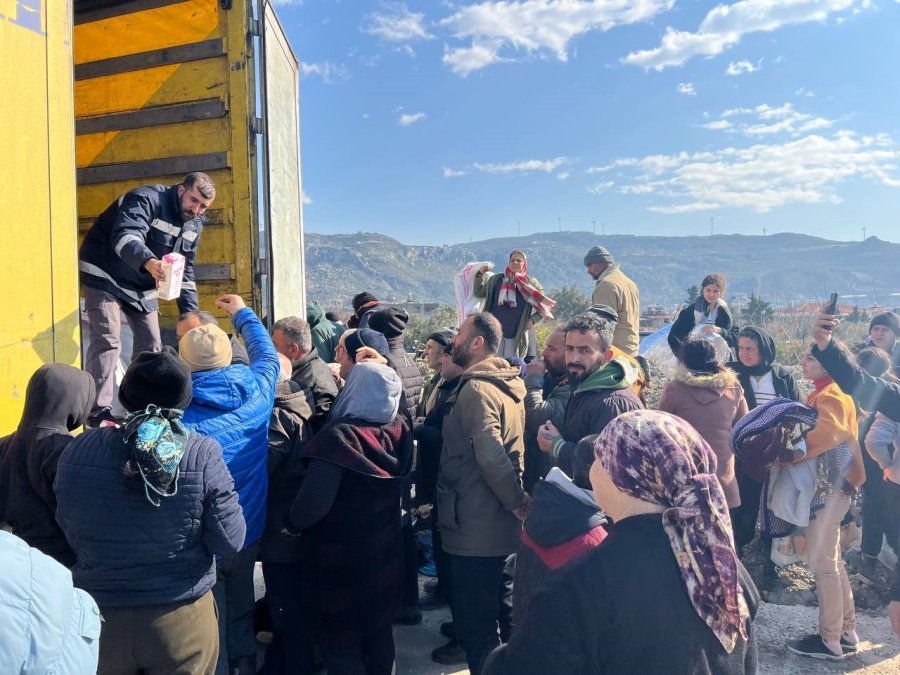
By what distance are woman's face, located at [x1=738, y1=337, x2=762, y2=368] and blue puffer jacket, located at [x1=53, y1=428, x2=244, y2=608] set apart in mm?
4012

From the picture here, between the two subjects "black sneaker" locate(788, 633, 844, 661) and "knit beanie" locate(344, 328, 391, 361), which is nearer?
"knit beanie" locate(344, 328, 391, 361)

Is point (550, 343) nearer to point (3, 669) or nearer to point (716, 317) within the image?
point (716, 317)

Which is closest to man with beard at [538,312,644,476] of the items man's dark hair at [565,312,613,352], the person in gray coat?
man's dark hair at [565,312,613,352]

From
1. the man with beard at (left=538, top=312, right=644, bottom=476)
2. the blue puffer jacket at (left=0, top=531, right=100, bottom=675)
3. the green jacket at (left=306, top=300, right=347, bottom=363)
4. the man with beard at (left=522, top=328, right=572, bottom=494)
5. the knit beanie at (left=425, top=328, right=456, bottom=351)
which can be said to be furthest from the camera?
the green jacket at (left=306, top=300, right=347, bottom=363)

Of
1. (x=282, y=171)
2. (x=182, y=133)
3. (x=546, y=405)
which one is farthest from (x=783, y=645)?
(x=182, y=133)

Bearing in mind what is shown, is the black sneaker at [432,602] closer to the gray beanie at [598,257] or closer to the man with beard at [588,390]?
the man with beard at [588,390]

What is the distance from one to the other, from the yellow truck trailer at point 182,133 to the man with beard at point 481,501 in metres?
1.96

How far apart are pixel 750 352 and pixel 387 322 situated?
9.18 ft

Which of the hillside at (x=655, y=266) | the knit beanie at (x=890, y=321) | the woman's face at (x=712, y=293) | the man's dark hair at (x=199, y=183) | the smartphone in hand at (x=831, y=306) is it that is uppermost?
the hillside at (x=655, y=266)

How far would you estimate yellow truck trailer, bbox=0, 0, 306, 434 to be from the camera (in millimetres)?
2910

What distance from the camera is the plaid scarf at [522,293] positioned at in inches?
215

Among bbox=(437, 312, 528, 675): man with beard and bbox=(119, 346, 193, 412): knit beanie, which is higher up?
bbox=(119, 346, 193, 412): knit beanie

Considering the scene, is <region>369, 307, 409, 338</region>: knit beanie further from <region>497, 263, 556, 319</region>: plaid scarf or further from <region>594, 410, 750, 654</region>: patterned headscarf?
<region>594, 410, 750, 654</region>: patterned headscarf

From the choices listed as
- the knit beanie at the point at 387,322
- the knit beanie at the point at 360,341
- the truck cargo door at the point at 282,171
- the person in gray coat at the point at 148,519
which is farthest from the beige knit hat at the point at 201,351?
the truck cargo door at the point at 282,171
